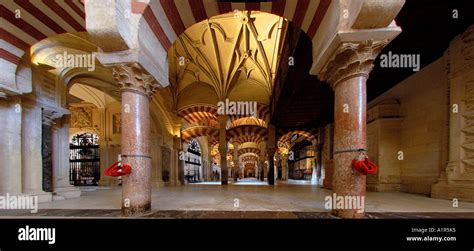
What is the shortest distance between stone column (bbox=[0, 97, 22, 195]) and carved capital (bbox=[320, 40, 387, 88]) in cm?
626

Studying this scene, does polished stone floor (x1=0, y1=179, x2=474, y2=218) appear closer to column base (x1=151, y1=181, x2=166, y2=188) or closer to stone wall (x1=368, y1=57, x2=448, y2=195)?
stone wall (x1=368, y1=57, x2=448, y2=195)

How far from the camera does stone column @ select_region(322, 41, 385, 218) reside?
8.97ft

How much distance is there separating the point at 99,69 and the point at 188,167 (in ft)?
39.9

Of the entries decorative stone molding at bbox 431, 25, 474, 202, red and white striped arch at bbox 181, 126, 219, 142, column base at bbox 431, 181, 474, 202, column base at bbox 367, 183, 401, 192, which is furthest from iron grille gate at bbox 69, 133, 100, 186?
decorative stone molding at bbox 431, 25, 474, 202

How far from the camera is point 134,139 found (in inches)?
124

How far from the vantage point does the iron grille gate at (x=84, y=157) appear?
13.4 meters

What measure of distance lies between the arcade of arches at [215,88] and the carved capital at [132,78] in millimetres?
18

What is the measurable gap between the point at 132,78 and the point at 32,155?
155 inches

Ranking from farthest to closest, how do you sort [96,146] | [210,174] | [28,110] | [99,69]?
[210,174]
[96,146]
[99,69]
[28,110]

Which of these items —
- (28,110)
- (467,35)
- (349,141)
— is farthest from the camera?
(28,110)

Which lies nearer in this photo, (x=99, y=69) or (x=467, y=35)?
(x=467, y=35)
